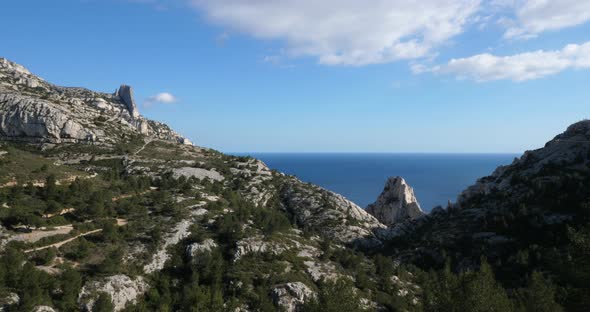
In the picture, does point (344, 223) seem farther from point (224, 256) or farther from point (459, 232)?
point (224, 256)

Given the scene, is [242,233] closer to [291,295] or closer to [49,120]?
[291,295]

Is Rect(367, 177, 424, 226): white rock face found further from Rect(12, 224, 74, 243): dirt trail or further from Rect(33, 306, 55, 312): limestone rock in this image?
Rect(33, 306, 55, 312): limestone rock

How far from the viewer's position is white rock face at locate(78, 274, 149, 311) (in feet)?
144

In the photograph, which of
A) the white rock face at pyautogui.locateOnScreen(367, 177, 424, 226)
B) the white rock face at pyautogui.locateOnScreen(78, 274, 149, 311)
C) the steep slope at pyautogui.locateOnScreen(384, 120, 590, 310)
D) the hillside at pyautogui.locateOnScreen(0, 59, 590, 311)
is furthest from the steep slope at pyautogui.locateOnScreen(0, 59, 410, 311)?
the white rock face at pyautogui.locateOnScreen(367, 177, 424, 226)

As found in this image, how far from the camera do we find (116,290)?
4716 centimetres

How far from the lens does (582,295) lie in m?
31.1

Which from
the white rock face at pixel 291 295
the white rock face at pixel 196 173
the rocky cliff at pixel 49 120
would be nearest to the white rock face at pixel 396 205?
the white rock face at pixel 196 173

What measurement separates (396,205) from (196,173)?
233 ft

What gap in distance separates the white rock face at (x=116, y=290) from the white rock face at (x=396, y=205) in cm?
9507

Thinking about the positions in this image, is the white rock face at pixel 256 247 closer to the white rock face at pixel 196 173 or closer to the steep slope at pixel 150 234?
the steep slope at pixel 150 234

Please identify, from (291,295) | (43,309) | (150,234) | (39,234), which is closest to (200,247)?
(150,234)

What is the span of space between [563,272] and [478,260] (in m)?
47.0

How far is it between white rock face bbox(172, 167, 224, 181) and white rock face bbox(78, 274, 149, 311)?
5029 cm

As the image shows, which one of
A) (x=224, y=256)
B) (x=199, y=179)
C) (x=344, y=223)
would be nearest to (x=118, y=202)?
(x=224, y=256)
